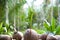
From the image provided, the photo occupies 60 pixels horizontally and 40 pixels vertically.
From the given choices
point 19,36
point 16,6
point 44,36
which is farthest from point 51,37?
point 16,6

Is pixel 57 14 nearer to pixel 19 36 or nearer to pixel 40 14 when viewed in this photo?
pixel 40 14

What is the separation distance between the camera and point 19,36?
2.88ft

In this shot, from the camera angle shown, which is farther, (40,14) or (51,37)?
(40,14)

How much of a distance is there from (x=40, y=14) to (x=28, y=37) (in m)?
0.79

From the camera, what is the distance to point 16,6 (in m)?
1.46

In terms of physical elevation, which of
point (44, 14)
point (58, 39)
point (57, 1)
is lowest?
point (58, 39)

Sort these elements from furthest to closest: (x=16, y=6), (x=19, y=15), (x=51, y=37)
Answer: (x=19, y=15), (x=16, y=6), (x=51, y=37)

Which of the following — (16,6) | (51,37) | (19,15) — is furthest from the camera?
(19,15)

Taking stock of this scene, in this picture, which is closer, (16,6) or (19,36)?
(19,36)

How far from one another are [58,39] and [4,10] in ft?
2.73

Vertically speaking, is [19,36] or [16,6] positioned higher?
[16,6]

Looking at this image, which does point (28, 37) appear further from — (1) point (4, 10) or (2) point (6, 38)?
(1) point (4, 10)

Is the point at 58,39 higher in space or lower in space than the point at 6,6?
lower

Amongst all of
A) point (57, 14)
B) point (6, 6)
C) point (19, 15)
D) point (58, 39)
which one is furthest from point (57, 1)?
point (58, 39)
